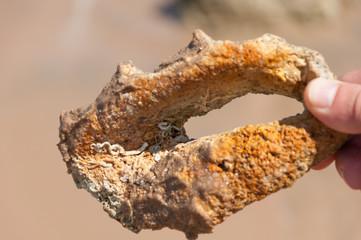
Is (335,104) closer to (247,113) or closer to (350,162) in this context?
(350,162)

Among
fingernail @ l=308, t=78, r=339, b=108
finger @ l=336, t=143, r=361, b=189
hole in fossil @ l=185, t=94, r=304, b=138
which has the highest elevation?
hole in fossil @ l=185, t=94, r=304, b=138

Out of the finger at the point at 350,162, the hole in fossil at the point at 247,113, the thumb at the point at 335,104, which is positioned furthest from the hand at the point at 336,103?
the hole in fossil at the point at 247,113

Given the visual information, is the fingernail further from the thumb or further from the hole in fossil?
the hole in fossil

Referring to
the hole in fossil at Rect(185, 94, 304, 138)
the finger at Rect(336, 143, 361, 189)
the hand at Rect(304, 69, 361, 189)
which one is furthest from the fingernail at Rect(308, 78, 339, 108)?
the hole in fossil at Rect(185, 94, 304, 138)

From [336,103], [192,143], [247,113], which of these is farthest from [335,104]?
[247,113]

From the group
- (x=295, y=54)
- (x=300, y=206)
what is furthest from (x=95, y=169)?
(x=300, y=206)

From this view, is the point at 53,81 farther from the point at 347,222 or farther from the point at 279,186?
the point at 279,186
